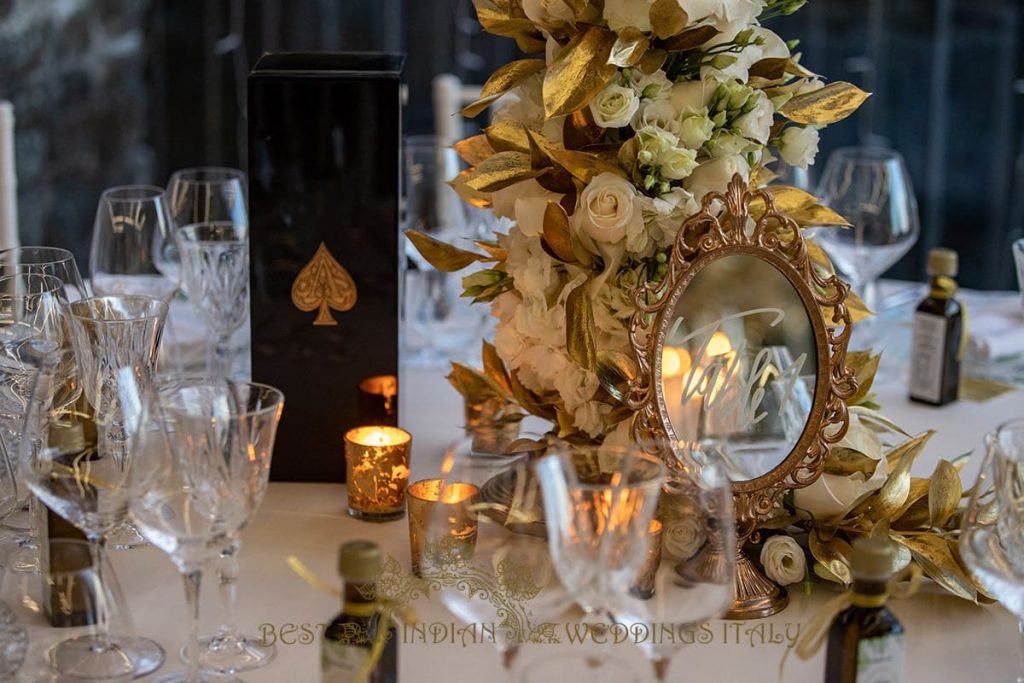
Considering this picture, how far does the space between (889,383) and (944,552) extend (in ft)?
2.33

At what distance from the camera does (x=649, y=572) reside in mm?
1003

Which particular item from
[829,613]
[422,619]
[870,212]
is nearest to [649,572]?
[829,613]

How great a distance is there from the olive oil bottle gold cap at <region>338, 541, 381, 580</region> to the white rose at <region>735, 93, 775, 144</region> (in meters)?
0.60

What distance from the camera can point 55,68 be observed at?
3.36 metres

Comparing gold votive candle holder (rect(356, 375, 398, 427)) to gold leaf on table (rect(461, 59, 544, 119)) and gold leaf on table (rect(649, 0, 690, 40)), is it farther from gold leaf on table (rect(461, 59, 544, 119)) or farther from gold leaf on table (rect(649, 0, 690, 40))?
gold leaf on table (rect(649, 0, 690, 40))

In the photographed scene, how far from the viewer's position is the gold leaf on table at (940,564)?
1221 mm

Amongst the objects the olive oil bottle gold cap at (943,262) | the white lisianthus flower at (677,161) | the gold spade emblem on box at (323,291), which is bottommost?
the gold spade emblem on box at (323,291)

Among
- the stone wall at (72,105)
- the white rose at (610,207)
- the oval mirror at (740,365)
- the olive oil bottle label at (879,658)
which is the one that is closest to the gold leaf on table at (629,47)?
the white rose at (610,207)

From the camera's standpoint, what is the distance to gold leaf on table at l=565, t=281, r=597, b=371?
4.18 feet

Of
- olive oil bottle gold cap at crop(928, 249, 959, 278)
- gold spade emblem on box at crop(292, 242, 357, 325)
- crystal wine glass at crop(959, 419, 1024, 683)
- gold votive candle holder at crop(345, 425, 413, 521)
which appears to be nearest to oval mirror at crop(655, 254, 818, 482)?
crystal wine glass at crop(959, 419, 1024, 683)

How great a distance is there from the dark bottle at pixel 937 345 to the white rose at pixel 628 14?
0.72 m

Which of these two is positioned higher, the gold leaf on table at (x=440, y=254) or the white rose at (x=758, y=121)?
the white rose at (x=758, y=121)

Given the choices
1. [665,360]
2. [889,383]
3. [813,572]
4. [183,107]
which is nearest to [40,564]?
[665,360]

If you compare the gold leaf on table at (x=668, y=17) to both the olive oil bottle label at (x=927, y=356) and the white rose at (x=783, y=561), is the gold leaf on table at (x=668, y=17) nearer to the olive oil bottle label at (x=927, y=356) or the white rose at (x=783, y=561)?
the white rose at (x=783, y=561)
